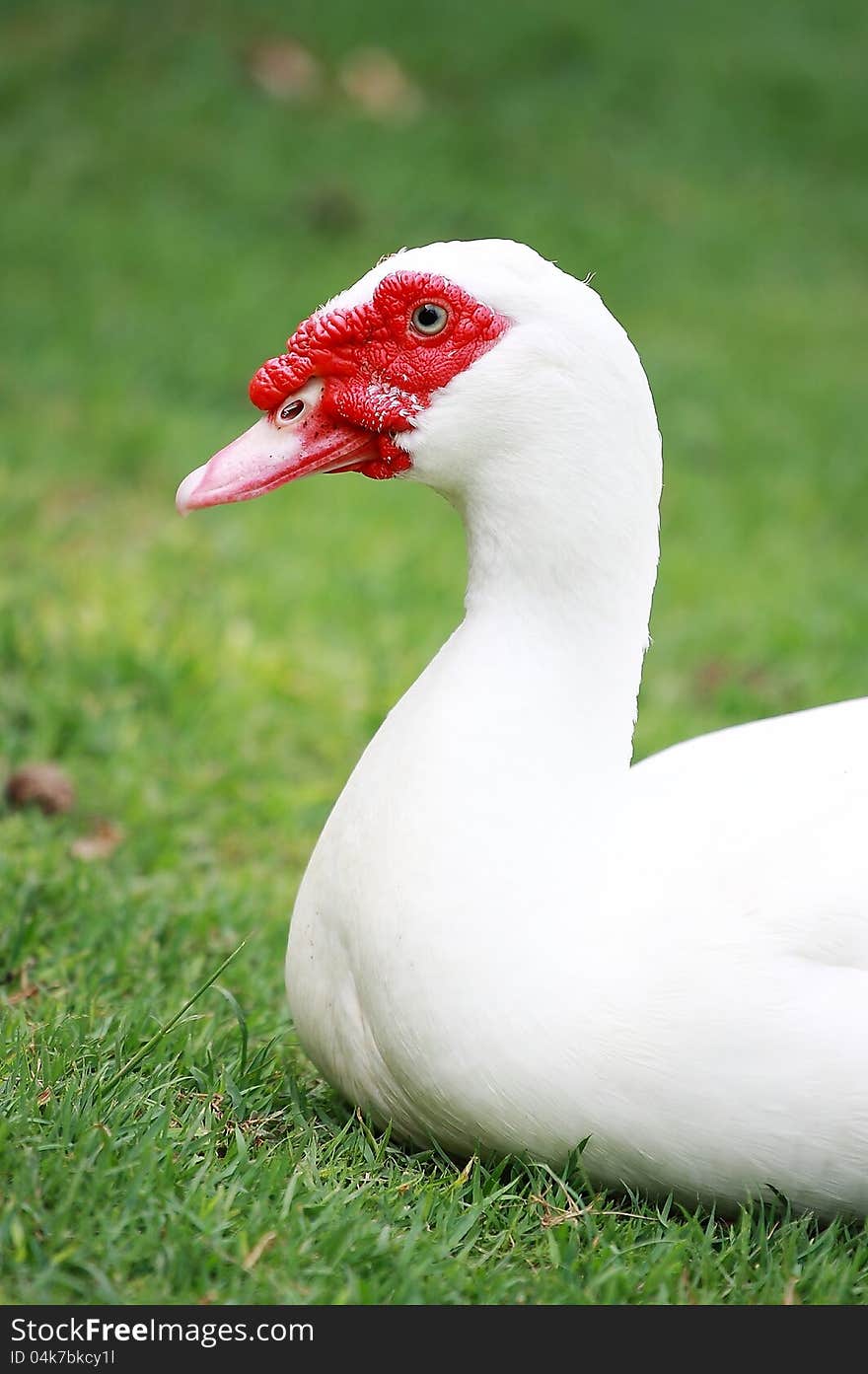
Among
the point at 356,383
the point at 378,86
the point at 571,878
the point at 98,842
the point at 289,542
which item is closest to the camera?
the point at 571,878

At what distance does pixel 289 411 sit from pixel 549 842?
74 cm

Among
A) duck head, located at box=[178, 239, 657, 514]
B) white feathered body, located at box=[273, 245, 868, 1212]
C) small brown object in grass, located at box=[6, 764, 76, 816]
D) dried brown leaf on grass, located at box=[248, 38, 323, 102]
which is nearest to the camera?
white feathered body, located at box=[273, 245, 868, 1212]

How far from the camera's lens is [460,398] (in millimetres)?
2191

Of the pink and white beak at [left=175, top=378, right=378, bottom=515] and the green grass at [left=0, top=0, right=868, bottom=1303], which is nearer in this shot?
the green grass at [left=0, top=0, right=868, bottom=1303]

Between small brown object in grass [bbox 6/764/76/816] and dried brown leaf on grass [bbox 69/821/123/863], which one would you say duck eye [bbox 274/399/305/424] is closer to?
dried brown leaf on grass [bbox 69/821/123/863]

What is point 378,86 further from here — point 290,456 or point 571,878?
point 571,878

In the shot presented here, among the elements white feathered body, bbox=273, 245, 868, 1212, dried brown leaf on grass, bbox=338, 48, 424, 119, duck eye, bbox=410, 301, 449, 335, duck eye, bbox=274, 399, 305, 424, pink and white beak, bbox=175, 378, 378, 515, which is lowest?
white feathered body, bbox=273, 245, 868, 1212

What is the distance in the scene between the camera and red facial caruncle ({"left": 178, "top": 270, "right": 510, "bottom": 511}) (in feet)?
7.14

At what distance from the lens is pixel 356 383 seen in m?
2.23

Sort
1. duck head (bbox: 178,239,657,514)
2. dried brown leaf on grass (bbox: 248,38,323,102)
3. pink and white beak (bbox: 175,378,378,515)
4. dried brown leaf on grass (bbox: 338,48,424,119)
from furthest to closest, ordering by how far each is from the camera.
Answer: dried brown leaf on grass (bbox: 338,48,424,119) < dried brown leaf on grass (bbox: 248,38,323,102) < pink and white beak (bbox: 175,378,378,515) < duck head (bbox: 178,239,657,514)

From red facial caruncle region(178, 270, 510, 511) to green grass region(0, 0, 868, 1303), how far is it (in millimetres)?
846

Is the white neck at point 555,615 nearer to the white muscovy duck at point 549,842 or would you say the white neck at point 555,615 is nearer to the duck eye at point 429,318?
the white muscovy duck at point 549,842

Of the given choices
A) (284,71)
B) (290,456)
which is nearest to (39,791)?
(290,456)

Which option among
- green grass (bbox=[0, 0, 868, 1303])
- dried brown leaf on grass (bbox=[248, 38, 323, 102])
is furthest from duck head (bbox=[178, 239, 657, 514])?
dried brown leaf on grass (bbox=[248, 38, 323, 102])
